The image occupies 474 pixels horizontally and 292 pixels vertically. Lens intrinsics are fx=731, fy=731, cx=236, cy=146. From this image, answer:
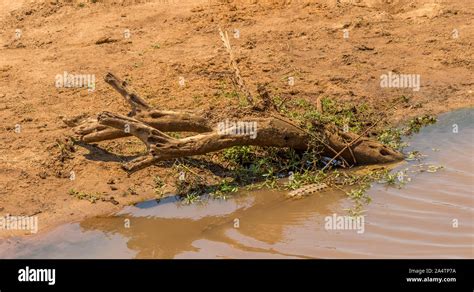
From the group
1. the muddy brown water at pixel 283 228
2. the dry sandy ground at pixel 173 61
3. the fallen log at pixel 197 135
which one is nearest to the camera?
the muddy brown water at pixel 283 228

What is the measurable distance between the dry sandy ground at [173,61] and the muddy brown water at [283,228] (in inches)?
15.0

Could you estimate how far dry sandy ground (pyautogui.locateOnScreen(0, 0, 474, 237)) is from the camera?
7207 millimetres

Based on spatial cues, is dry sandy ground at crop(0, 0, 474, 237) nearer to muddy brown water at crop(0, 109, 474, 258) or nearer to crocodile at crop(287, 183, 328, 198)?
muddy brown water at crop(0, 109, 474, 258)

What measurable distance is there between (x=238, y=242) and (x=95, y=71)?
14.4ft

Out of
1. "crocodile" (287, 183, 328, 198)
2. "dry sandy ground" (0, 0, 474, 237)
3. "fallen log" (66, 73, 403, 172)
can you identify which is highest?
"dry sandy ground" (0, 0, 474, 237)

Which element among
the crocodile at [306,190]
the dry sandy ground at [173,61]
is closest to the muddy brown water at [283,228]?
the crocodile at [306,190]

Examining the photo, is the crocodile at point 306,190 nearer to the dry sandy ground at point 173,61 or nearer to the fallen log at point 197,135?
the fallen log at point 197,135

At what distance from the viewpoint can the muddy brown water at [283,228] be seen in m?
5.73

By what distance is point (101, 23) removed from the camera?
1105 centimetres

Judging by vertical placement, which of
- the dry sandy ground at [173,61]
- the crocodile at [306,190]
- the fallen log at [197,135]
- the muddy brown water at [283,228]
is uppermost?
the dry sandy ground at [173,61]

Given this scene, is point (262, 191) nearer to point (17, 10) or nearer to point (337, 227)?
point (337, 227)

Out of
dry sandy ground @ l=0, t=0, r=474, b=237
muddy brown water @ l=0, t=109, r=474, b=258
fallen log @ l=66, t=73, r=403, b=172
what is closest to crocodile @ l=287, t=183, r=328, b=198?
muddy brown water @ l=0, t=109, r=474, b=258

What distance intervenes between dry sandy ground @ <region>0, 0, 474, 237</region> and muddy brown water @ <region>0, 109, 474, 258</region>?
0.38m

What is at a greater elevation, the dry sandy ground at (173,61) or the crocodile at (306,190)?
the dry sandy ground at (173,61)
